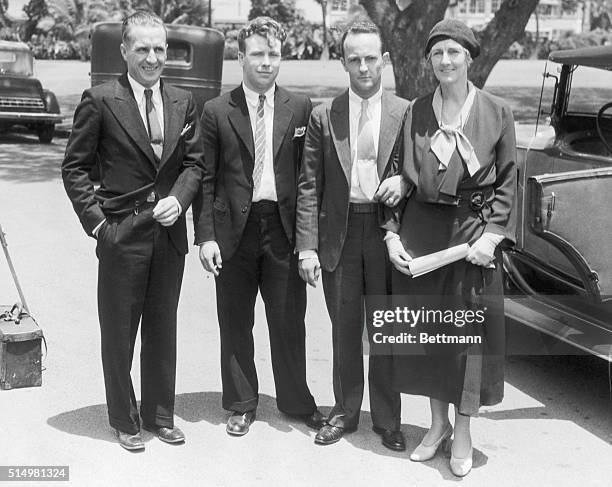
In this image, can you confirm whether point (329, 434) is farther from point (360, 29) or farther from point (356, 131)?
point (360, 29)

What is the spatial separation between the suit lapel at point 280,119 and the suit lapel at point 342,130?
24 centimetres

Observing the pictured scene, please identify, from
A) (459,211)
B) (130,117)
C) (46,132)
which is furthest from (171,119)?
(46,132)

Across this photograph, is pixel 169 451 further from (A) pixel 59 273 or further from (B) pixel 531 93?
(B) pixel 531 93

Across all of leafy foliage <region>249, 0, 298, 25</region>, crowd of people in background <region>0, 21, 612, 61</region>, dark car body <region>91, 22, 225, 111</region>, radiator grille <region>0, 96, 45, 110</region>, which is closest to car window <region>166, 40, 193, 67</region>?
dark car body <region>91, 22, 225, 111</region>

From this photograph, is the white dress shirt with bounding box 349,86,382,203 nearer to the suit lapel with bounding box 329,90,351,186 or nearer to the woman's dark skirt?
the suit lapel with bounding box 329,90,351,186

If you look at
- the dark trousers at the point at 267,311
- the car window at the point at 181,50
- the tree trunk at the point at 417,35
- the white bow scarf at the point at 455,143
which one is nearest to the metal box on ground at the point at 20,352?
the dark trousers at the point at 267,311

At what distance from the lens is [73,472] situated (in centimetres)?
425

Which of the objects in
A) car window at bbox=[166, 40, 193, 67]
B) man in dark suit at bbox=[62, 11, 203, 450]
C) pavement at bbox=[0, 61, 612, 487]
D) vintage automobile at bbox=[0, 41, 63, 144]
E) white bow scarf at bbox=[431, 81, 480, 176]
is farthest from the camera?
vintage automobile at bbox=[0, 41, 63, 144]

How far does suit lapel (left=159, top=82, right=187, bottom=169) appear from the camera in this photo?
176 inches

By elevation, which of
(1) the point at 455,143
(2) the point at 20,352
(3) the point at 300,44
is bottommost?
(2) the point at 20,352

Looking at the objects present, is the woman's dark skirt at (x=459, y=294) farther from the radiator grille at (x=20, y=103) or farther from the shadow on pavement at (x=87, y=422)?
the radiator grille at (x=20, y=103)

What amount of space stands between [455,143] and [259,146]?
954mm

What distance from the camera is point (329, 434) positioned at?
462 cm

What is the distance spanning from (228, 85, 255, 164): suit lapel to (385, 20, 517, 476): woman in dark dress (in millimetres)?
750
